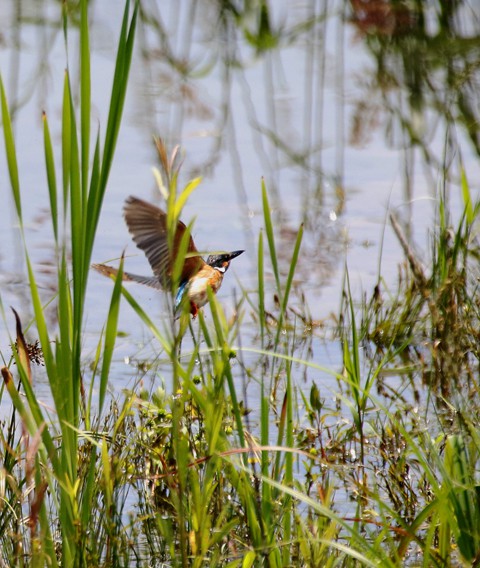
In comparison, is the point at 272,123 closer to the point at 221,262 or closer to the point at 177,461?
the point at 221,262

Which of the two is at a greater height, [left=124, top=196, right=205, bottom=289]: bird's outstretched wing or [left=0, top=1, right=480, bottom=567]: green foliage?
[left=124, top=196, right=205, bottom=289]: bird's outstretched wing

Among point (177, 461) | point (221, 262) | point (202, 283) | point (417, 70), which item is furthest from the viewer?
point (417, 70)

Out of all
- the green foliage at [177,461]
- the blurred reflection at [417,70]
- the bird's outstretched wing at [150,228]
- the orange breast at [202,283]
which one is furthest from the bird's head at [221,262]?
the blurred reflection at [417,70]

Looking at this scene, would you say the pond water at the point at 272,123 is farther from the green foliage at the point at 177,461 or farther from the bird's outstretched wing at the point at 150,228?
the green foliage at the point at 177,461

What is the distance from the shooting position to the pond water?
18.6ft

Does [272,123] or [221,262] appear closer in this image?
[221,262]

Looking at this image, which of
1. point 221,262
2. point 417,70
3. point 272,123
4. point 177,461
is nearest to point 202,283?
point 221,262

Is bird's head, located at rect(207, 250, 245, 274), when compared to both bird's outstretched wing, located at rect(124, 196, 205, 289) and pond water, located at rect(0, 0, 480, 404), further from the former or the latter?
bird's outstretched wing, located at rect(124, 196, 205, 289)

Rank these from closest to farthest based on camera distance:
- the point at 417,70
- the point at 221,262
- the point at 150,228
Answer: the point at 150,228
the point at 221,262
the point at 417,70

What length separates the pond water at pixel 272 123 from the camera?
18.6ft

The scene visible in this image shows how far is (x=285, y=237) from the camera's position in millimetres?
5844

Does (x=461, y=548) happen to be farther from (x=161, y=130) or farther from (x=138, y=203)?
(x=161, y=130)

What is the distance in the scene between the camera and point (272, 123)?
6.70 metres

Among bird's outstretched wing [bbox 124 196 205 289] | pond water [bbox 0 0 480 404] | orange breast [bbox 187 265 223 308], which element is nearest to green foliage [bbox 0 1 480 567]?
bird's outstretched wing [bbox 124 196 205 289]
